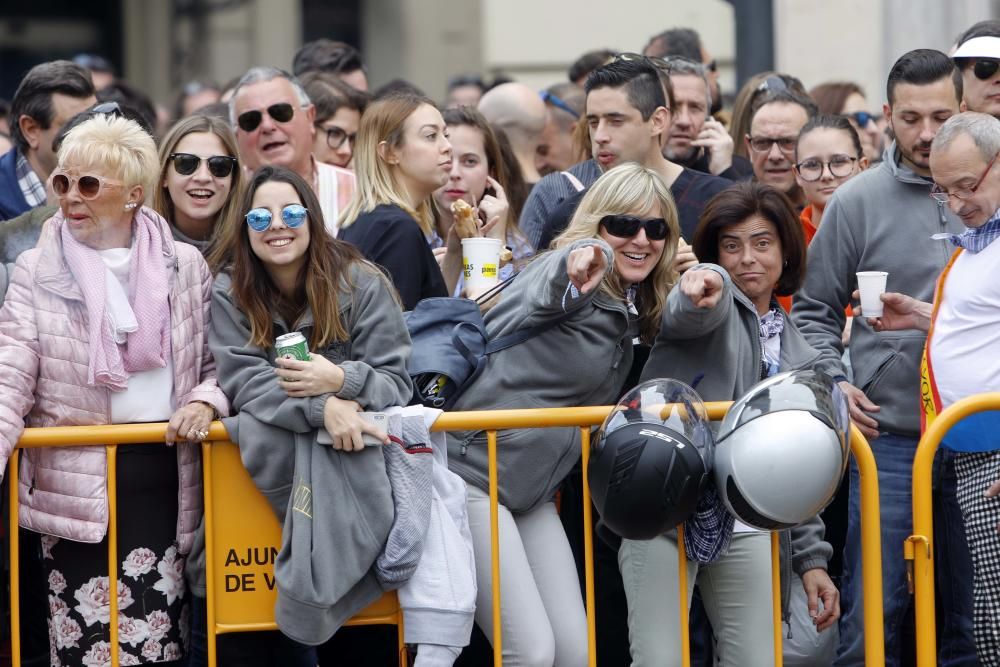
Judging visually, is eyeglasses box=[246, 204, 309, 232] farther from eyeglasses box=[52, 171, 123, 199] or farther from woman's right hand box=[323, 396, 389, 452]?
woman's right hand box=[323, 396, 389, 452]

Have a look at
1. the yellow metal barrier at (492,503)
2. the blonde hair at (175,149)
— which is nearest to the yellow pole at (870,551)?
the yellow metal barrier at (492,503)

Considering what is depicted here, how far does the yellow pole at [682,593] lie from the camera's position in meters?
4.86

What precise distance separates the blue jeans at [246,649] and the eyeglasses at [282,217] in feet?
3.94

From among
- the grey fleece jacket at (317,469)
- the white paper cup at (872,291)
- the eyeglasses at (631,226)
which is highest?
the eyeglasses at (631,226)

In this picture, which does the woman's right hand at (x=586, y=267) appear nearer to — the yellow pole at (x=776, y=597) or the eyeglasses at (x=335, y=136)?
the yellow pole at (x=776, y=597)

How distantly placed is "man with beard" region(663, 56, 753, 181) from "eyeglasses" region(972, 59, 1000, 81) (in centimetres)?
118

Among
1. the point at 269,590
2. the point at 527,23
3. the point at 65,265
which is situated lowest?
the point at 269,590

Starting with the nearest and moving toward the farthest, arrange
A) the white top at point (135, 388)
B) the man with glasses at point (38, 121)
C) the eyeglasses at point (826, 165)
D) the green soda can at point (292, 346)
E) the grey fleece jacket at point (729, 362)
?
the green soda can at point (292, 346)
the white top at point (135, 388)
the grey fleece jacket at point (729, 362)
the man with glasses at point (38, 121)
the eyeglasses at point (826, 165)

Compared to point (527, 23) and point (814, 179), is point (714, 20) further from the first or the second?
point (814, 179)

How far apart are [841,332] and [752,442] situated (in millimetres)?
1558

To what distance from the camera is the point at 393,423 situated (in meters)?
4.86

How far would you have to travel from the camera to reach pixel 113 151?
5.03 metres

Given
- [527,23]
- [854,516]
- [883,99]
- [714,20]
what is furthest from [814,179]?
[527,23]

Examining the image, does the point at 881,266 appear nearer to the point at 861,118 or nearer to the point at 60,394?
the point at 861,118
